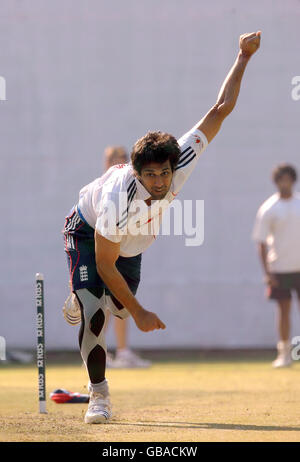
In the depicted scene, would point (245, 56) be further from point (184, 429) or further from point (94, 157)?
point (94, 157)

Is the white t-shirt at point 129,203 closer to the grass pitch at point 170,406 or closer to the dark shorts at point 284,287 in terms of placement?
the grass pitch at point 170,406

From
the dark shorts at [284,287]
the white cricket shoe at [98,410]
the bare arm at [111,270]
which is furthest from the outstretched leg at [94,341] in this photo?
the dark shorts at [284,287]

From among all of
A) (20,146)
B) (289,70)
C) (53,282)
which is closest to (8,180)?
(20,146)

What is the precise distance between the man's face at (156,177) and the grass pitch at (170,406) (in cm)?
127

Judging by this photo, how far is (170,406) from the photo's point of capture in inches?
263

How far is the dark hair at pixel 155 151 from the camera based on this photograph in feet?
16.9

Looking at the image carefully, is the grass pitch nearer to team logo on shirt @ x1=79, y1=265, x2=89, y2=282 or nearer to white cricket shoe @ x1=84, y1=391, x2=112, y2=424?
white cricket shoe @ x1=84, y1=391, x2=112, y2=424

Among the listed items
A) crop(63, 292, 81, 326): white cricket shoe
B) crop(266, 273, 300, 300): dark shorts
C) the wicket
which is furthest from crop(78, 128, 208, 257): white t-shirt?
crop(266, 273, 300, 300): dark shorts

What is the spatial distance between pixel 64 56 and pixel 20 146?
4.14ft

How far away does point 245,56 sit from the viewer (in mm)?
5875

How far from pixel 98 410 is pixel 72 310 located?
0.78 meters

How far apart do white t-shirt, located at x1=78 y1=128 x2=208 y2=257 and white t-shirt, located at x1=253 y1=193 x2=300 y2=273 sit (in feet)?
17.7

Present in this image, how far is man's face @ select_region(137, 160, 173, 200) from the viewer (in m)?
5.18

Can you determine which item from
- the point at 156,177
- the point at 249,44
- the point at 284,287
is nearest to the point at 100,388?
the point at 156,177
